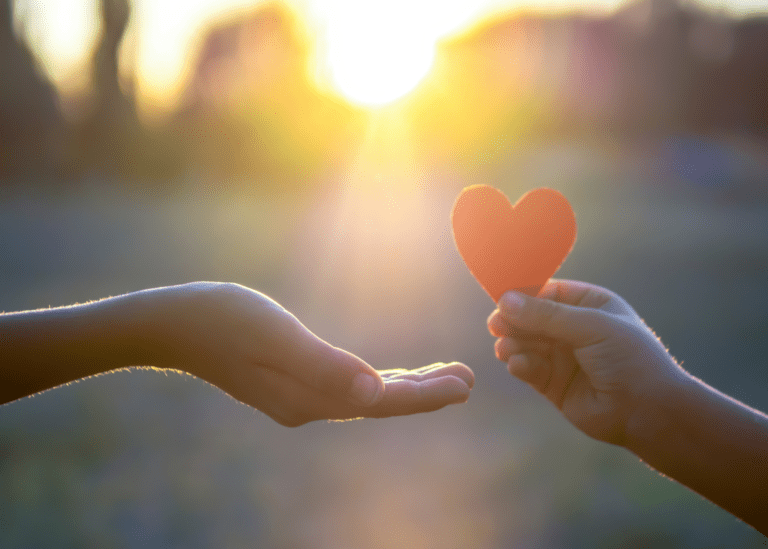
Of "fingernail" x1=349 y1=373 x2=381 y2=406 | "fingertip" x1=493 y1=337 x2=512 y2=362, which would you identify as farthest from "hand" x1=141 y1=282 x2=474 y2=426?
"fingertip" x1=493 y1=337 x2=512 y2=362

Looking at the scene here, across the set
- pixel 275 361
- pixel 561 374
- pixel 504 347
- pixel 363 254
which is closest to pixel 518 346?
pixel 504 347

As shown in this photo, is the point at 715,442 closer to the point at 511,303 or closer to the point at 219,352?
the point at 511,303

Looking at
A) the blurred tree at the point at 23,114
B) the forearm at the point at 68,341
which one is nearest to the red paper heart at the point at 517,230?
the forearm at the point at 68,341

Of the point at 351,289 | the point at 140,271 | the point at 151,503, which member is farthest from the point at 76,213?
the point at 151,503

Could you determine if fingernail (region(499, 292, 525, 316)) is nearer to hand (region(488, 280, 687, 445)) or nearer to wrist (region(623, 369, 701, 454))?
hand (region(488, 280, 687, 445))

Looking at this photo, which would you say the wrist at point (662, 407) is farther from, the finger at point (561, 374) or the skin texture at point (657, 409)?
the finger at point (561, 374)
